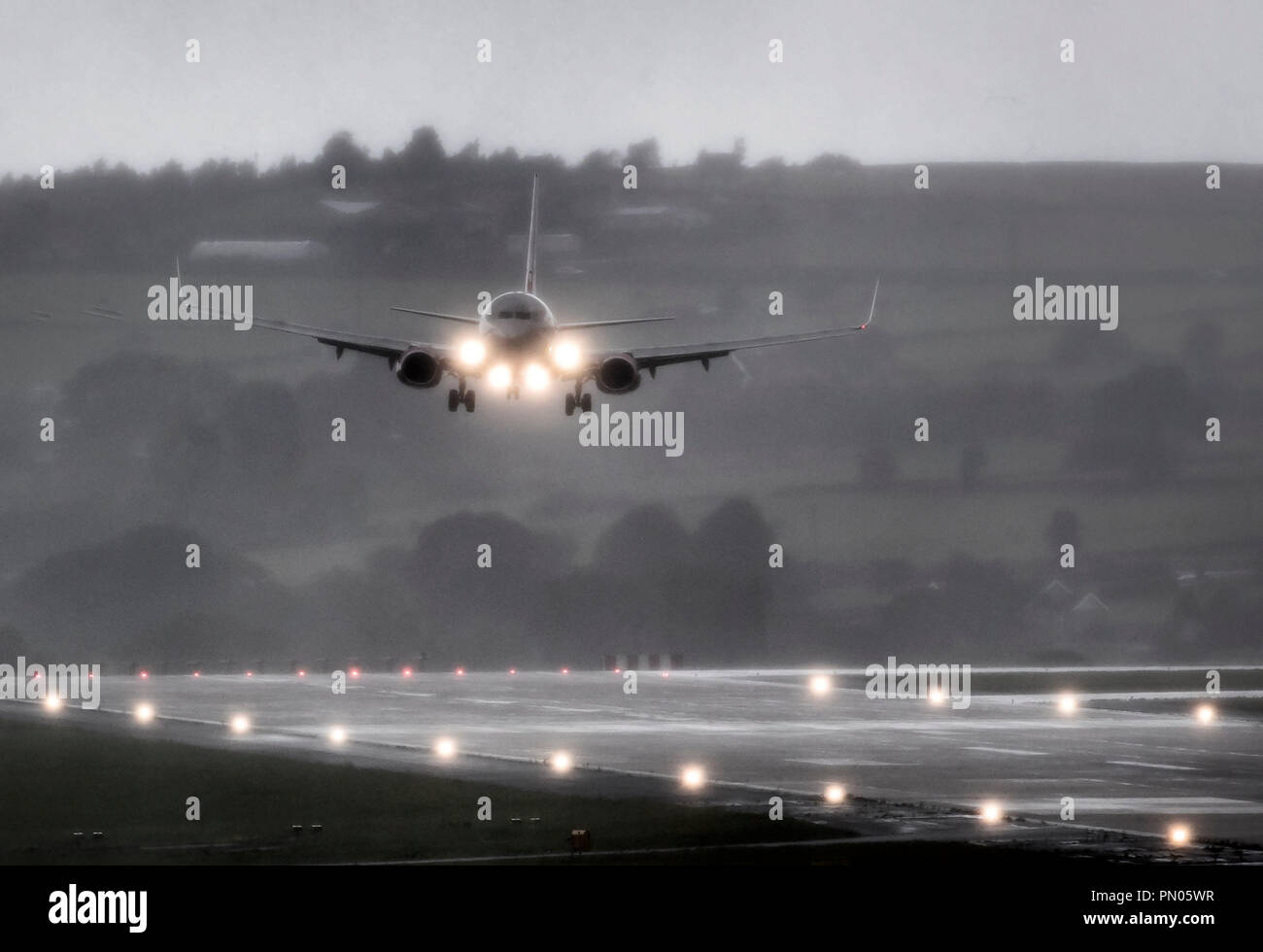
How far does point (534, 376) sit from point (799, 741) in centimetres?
2100

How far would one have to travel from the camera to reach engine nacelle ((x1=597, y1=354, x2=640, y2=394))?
73.9 m

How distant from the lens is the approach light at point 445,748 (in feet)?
190

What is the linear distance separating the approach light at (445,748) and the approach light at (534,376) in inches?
692

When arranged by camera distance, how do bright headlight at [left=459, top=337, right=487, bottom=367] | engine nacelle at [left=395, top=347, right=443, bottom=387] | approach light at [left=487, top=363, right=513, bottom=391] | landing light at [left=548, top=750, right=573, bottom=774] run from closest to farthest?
landing light at [left=548, top=750, right=573, bottom=774], engine nacelle at [left=395, top=347, right=443, bottom=387], bright headlight at [left=459, top=337, right=487, bottom=367], approach light at [left=487, top=363, right=513, bottom=391]

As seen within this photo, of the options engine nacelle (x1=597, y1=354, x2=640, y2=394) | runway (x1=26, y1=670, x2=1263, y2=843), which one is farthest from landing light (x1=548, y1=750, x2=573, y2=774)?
engine nacelle (x1=597, y1=354, x2=640, y2=394)

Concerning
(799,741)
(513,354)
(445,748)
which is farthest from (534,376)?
(799,741)

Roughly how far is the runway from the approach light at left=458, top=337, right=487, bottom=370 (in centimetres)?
1656

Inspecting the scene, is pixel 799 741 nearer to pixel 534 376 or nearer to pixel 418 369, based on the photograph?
pixel 534 376

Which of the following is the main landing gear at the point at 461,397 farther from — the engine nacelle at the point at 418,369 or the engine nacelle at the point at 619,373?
the engine nacelle at the point at 619,373

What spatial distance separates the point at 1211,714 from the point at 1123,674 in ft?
210

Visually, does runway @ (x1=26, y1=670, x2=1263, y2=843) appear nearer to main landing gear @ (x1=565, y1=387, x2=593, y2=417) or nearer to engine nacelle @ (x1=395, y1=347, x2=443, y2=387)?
main landing gear @ (x1=565, y1=387, x2=593, y2=417)

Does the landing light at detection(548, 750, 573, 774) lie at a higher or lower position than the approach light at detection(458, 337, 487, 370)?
lower
